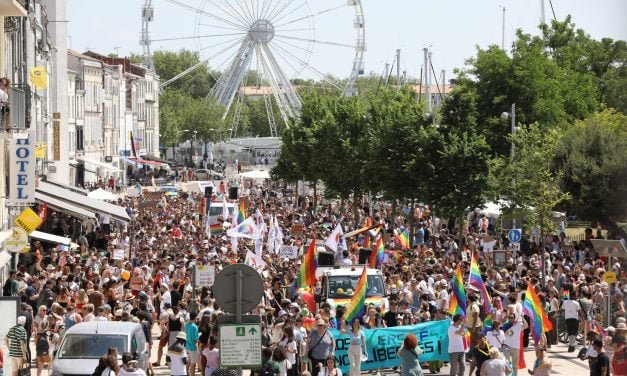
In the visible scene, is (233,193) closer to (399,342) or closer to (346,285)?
(346,285)

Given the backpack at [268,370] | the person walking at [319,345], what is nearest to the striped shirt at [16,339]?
the person walking at [319,345]

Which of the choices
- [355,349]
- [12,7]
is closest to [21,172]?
[12,7]

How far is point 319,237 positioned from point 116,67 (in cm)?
7816

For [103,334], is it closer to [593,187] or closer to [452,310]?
[452,310]

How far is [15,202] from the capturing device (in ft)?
111

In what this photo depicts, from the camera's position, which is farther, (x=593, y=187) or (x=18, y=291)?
(x=593, y=187)

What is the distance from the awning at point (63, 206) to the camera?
4397 centimetres

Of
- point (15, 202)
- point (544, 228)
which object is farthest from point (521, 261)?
point (15, 202)

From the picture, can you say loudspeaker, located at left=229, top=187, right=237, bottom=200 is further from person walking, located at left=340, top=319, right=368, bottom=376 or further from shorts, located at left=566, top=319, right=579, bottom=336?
person walking, located at left=340, top=319, right=368, bottom=376

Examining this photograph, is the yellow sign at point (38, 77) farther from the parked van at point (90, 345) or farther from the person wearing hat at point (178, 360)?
the person wearing hat at point (178, 360)

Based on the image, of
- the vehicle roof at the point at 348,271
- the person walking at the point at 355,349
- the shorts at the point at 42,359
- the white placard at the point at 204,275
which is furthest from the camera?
the white placard at the point at 204,275

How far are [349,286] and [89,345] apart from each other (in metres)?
8.99

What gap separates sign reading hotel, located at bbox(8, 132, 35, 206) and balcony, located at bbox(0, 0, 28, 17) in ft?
10.8

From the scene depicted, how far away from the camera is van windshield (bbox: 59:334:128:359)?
20062 mm
